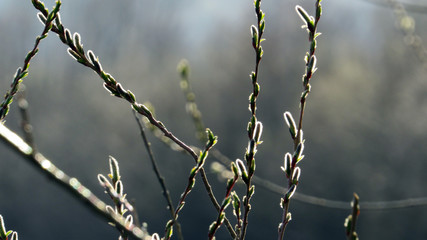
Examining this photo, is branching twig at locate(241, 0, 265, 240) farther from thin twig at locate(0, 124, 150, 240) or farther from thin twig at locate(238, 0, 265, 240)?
thin twig at locate(0, 124, 150, 240)

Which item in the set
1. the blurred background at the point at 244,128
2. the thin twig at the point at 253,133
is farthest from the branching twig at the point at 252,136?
the blurred background at the point at 244,128

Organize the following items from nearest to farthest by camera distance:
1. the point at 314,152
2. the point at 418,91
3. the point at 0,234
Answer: the point at 0,234 → the point at 418,91 → the point at 314,152

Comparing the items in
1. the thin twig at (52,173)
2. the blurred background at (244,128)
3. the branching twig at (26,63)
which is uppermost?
the blurred background at (244,128)

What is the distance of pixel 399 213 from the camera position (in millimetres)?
12414

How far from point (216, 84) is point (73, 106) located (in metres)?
4.70

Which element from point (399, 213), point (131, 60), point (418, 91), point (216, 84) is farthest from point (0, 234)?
point (131, 60)

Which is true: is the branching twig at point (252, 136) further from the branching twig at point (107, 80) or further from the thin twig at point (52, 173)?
the thin twig at point (52, 173)

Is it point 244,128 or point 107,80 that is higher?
point 244,128

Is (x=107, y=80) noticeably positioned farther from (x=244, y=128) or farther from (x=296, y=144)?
(x=244, y=128)

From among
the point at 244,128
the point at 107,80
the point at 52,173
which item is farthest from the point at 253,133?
the point at 244,128

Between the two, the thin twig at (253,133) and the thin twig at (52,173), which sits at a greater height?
the thin twig at (253,133)

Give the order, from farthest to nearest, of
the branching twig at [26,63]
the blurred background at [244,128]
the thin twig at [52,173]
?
the blurred background at [244,128] < the branching twig at [26,63] < the thin twig at [52,173]

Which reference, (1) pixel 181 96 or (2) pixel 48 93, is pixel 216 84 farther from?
(2) pixel 48 93

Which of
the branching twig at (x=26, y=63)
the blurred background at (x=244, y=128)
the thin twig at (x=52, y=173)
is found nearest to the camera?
the thin twig at (x=52, y=173)
